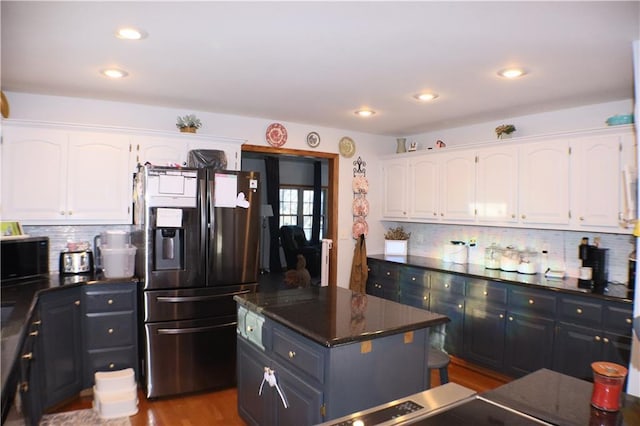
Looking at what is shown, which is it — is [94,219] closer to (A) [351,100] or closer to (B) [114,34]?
(B) [114,34]

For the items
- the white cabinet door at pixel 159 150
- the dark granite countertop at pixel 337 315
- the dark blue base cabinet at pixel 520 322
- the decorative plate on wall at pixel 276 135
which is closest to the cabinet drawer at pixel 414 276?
the dark blue base cabinet at pixel 520 322

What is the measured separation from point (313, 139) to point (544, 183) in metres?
2.36

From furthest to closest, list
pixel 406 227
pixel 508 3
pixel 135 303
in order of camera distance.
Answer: pixel 406 227, pixel 135 303, pixel 508 3

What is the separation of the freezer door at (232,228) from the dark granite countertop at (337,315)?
2.55 feet

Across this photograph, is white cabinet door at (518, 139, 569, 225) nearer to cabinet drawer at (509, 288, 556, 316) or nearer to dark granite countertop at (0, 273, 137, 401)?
cabinet drawer at (509, 288, 556, 316)

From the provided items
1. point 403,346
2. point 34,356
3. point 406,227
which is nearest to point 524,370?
point 403,346

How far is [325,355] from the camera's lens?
203 centimetres

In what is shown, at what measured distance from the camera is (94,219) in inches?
141

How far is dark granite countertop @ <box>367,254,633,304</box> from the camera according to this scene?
3.13 meters

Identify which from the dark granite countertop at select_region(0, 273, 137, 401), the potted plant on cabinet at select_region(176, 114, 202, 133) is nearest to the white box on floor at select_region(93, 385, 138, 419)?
the dark granite countertop at select_region(0, 273, 137, 401)

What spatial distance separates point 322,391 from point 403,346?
0.51 m

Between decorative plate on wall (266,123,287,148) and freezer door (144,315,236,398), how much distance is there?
6.11ft

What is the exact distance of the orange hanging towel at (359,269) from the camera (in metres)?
4.93

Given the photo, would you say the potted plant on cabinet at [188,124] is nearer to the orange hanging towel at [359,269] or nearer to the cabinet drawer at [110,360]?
the cabinet drawer at [110,360]
